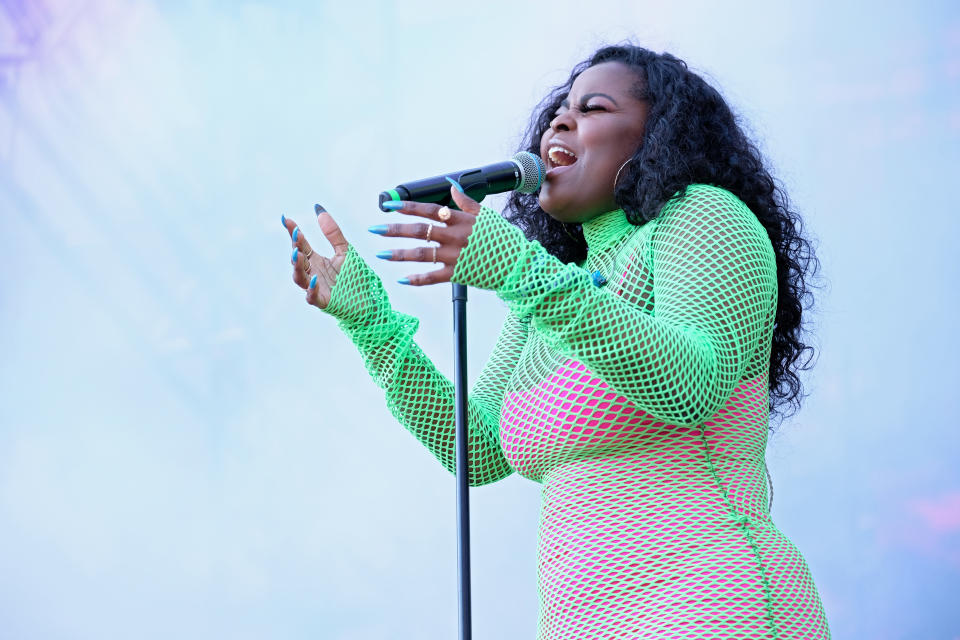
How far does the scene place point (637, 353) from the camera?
4.10 ft

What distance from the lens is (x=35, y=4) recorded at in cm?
316

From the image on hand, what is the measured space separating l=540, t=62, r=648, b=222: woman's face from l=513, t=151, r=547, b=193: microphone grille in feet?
0.33

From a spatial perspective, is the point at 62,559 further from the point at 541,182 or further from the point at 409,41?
the point at 541,182

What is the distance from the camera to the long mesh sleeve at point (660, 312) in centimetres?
125

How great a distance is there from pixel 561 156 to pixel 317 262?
1.36 feet

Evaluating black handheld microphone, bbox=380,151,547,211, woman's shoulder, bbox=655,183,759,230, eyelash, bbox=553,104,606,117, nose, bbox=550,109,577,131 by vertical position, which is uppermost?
eyelash, bbox=553,104,606,117

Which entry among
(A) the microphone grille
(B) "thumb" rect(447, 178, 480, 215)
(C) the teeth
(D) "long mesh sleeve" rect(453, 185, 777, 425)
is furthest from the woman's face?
(B) "thumb" rect(447, 178, 480, 215)

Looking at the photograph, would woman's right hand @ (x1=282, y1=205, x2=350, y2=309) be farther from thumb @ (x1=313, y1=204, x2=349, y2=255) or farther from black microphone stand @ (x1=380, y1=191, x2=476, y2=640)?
black microphone stand @ (x1=380, y1=191, x2=476, y2=640)

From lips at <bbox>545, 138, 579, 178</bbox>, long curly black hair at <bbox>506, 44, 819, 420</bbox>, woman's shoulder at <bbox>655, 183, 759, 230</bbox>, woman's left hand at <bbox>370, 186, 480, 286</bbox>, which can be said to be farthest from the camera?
lips at <bbox>545, 138, 579, 178</bbox>

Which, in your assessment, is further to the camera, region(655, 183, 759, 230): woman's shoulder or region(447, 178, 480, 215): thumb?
region(655, 183, 759, 230): woman's shoulder

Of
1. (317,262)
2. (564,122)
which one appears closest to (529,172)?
(564,122)

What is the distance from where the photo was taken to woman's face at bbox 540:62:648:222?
1685 mm

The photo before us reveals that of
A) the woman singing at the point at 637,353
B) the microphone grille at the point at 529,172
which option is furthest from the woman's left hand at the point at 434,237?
the microphone grille at the point at 529,172

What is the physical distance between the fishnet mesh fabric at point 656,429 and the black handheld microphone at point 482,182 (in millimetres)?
131
